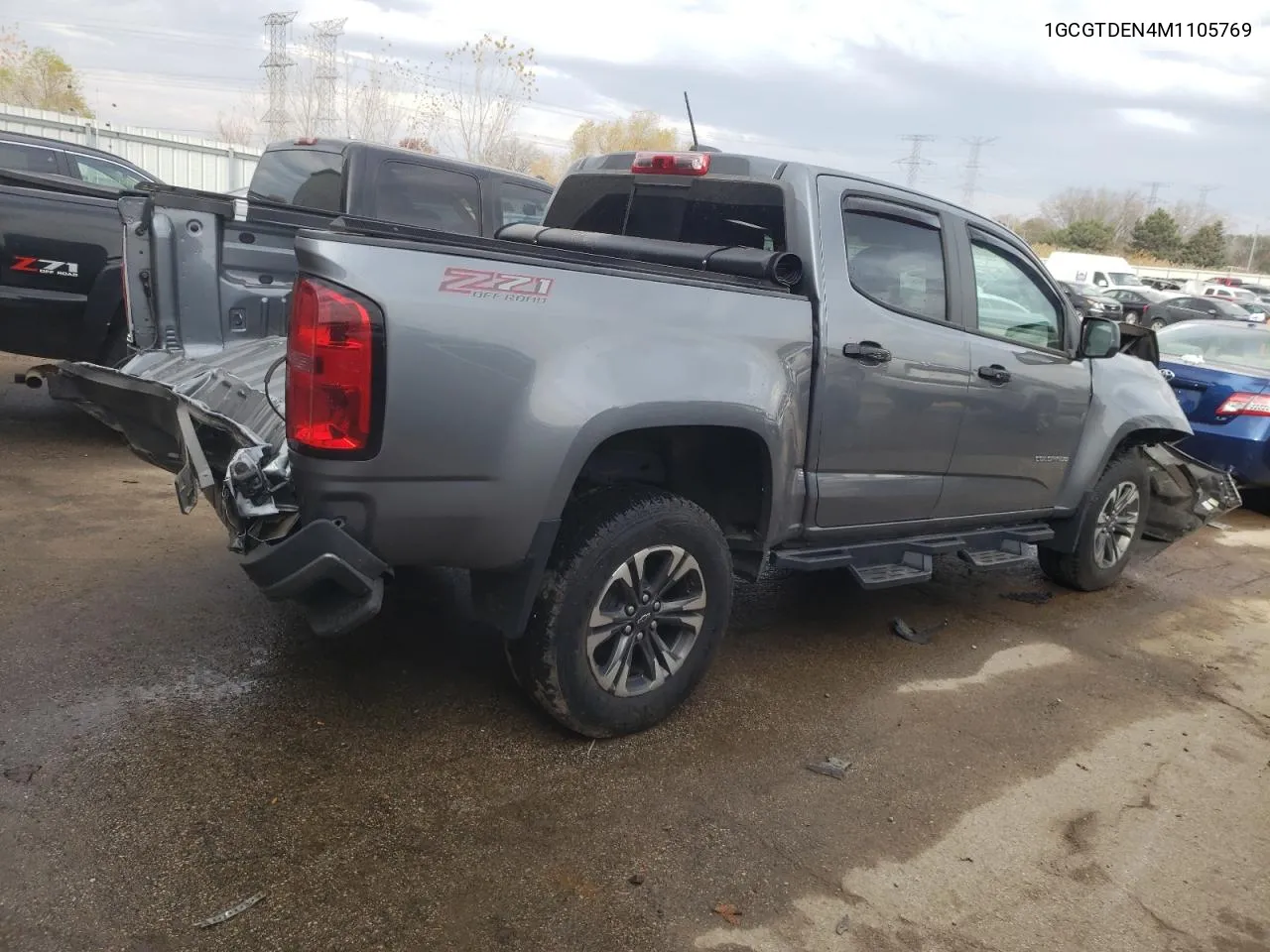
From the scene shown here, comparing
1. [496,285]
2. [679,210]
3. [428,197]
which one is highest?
[679,210]

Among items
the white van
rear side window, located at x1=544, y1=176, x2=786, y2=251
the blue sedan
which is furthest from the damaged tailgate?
the white van

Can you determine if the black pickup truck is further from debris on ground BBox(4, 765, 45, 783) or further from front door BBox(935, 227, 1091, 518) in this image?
front door BBox(935, 227, 1091, 518)

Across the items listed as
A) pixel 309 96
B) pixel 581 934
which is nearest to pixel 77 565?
pixel 581 934

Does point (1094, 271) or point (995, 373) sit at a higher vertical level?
point (995, 373)

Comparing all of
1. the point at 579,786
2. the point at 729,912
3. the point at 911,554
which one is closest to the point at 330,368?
the point at 579,786

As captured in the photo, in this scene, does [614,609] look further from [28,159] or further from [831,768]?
[28,159]

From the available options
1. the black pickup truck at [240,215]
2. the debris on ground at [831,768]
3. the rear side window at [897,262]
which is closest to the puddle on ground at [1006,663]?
the debris on ground at [831,768]

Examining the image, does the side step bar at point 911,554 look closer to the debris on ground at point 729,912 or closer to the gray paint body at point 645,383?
the gray paint body at point 645,383

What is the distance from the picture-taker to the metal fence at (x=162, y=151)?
19938mm

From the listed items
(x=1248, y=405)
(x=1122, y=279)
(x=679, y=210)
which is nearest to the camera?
(x=679, y=210)

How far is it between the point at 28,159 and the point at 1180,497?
10.4m

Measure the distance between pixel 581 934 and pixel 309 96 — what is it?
A: 99.2 feet

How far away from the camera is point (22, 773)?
3.02 metres

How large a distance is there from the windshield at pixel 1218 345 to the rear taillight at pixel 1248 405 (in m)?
0.60
